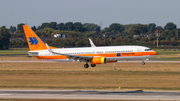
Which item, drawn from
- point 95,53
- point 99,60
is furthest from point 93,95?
point 95,53

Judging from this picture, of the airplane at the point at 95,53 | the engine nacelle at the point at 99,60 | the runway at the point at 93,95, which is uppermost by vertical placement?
the airplane at the point at 95,53

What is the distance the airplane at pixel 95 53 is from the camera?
61.2m

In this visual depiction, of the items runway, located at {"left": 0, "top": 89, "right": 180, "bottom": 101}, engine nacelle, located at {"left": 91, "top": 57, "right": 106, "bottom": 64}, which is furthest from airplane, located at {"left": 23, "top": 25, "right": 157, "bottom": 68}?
runway, located at {"left": 0, "top": 89, "right": 180, "bottom": 101}

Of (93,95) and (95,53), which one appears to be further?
(95,53)

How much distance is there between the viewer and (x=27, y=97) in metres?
34.6

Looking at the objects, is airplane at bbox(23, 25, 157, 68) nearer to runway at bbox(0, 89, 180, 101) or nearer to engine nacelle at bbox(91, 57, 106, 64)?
engine nacelle at bbox(91, 57, 106, 64)

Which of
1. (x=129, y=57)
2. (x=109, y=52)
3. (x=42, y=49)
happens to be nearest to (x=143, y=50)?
(x=129, y=57)

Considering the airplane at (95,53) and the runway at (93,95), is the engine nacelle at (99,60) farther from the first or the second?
the runway at (93,95)

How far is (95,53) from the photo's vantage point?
62.9 m

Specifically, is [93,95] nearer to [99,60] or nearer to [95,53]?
[99,60]

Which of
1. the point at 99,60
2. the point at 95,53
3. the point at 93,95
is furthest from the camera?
the point at 95,53

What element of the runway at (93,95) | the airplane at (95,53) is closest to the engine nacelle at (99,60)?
the airplane at (95,53)

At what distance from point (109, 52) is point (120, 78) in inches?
349

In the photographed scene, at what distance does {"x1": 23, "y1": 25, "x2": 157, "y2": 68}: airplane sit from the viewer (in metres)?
61.2
